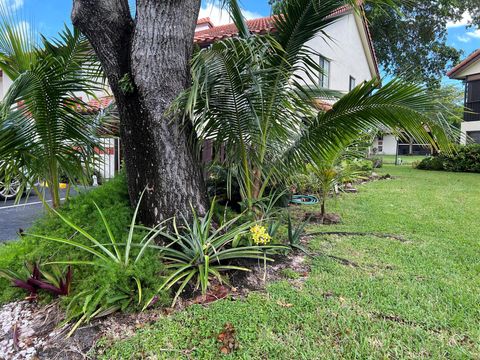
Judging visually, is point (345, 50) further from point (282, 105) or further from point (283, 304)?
point (283, 304)

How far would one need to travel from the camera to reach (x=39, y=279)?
8.84 ft

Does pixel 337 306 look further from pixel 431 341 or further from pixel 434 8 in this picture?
pixel 434 8

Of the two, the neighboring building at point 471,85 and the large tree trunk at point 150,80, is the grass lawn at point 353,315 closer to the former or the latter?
the large tree trunk at point 150,80

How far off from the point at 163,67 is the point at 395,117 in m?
2.35

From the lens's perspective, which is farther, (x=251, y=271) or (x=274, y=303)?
(x=251, y=271)

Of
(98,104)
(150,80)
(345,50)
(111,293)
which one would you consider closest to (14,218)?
(98,104)

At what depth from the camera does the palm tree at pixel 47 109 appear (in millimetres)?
3225

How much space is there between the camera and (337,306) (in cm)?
257

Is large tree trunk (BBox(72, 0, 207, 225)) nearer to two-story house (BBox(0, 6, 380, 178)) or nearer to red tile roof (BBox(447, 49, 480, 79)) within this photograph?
two-story house (BBox(0, 6, 380, 178))

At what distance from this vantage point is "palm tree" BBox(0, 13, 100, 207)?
10.6 ft

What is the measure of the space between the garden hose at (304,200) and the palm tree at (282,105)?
129 inches

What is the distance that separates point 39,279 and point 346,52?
1617 cm

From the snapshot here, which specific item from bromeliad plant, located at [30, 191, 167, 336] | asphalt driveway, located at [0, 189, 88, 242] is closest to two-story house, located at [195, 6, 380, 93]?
asphalt driveway, located at [0, 189, 88, 242]

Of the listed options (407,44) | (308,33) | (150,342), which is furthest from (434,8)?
(150,342)
